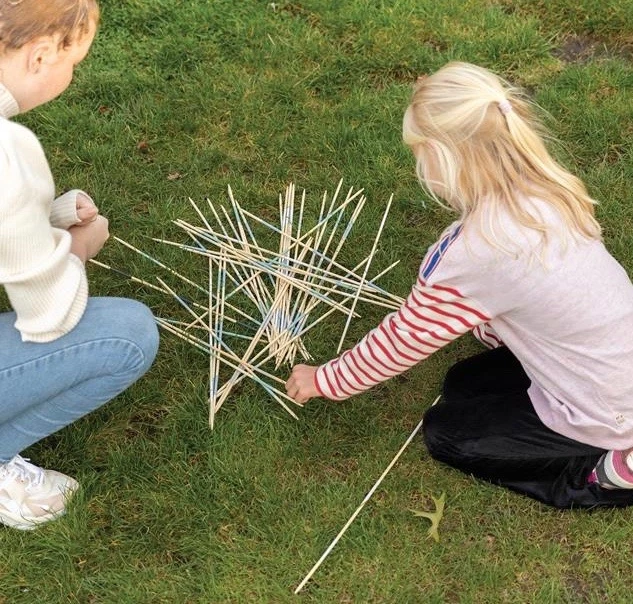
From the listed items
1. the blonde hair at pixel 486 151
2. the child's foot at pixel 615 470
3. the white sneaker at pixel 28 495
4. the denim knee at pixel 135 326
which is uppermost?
the blonde hair at pixel 486 151

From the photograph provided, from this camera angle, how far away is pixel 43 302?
6.40 ft

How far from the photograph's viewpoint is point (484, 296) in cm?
207

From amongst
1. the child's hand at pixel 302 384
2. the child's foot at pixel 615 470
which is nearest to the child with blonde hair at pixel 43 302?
the child's hand at pixel 302 384

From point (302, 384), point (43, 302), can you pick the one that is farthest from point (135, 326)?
point (302, 384)

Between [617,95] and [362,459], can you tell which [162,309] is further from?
[617,95]

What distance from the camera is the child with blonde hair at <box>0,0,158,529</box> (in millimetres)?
1826

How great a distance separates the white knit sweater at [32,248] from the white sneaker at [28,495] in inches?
21.7

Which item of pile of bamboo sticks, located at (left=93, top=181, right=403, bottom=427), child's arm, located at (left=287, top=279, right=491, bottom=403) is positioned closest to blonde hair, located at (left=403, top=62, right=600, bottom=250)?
child's arm, located at (left=287, top=279, right=491, bottom=403)

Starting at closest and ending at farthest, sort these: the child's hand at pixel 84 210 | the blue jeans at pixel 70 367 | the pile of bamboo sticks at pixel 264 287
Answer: the blue jeans at pixel 70 367
the child's hand at pixel 84 210
the pile of bamboo sticks at pixel 264 287

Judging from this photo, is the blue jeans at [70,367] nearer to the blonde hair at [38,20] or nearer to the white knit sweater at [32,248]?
the white knit sweater at [32,248]

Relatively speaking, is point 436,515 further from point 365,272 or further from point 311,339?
point 365,272

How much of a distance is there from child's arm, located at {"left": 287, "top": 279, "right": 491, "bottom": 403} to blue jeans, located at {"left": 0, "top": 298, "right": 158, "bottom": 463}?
53 centimetres

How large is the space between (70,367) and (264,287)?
0.99m

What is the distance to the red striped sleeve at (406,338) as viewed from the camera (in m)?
2.12
